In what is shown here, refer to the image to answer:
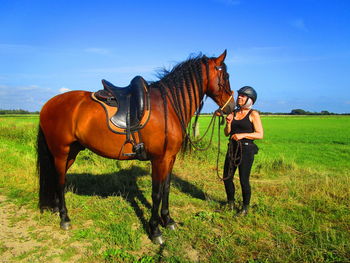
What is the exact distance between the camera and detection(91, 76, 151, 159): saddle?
317 cm

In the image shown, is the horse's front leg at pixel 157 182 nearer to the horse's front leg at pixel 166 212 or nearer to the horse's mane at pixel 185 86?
the horse's front leg at pixel 166 212

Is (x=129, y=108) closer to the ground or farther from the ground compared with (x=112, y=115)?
farther from the ground

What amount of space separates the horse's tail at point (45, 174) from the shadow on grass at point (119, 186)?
621 millimetres

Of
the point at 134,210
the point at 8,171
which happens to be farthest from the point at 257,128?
the point at 8,171

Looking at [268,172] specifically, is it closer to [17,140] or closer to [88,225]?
[88,225]

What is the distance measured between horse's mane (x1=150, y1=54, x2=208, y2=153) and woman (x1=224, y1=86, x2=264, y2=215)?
2.42 feet

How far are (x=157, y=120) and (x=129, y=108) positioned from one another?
44 cm

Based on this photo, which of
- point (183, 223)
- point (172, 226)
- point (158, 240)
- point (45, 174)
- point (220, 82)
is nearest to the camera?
point (158, 240)

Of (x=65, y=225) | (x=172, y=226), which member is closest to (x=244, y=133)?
(x=172, y=226)

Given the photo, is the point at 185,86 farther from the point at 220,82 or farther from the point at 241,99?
the point at 241,99

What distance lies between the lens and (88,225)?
12.0 ft

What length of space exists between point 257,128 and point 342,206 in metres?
2.03

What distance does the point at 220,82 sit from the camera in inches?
134

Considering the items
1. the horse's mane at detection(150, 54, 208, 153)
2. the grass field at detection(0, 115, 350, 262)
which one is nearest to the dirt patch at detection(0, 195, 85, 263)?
the grass field at detection(0, 115, 350, 262)
